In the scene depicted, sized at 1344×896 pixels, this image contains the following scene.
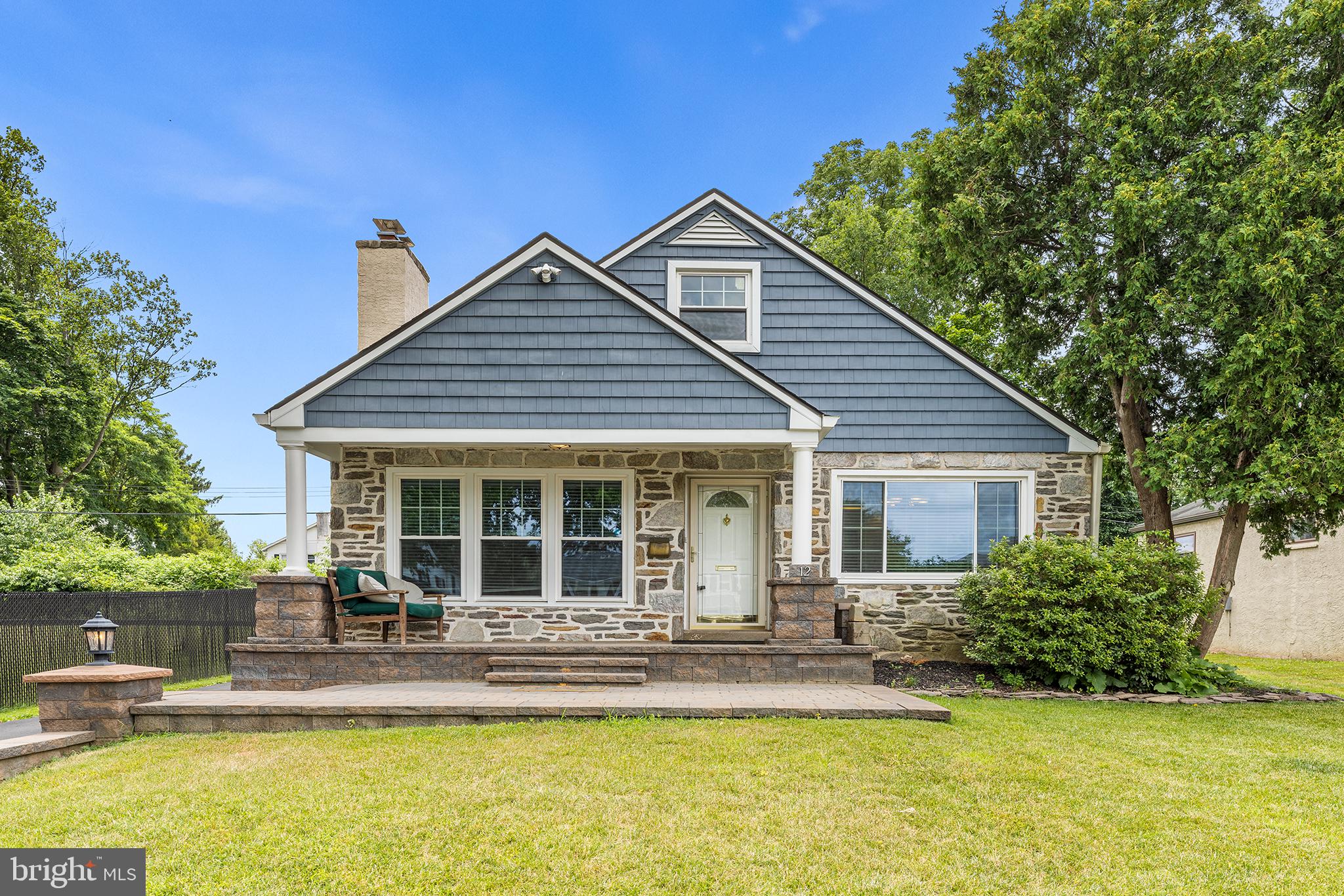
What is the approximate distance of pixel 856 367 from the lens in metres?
9.64

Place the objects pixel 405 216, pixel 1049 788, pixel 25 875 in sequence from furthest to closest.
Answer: pixel 405 216 < pixel 1049 788 < pixel 25 875

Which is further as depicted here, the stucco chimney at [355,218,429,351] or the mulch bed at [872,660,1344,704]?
the stucco chimney at [355,218,429,351]

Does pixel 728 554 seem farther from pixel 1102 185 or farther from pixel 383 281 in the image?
pixel 1102 185

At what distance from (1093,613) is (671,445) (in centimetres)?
490

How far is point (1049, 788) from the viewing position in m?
4.46

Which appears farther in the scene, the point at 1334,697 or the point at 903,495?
the point at 903,495

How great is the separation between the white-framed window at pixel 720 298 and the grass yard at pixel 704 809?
211 inches

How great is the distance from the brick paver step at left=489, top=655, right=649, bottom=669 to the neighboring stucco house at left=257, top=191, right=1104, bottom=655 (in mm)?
1188

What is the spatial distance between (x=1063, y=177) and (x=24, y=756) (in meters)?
12.6

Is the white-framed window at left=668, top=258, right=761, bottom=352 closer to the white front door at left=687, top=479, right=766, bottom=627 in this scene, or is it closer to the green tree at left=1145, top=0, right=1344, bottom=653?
the white front door at left=687, top=479, right=766, bottom=627

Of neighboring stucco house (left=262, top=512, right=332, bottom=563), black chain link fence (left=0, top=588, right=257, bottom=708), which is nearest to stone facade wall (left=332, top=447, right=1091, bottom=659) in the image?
black chain link fence (left=0, top=588, right=257, bottom=708)

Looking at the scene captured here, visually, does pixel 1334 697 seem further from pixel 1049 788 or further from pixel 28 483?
pixel 28 483

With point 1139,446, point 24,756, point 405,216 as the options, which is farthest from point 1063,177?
→ point 24,756

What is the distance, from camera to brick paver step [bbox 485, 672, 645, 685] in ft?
23.8
